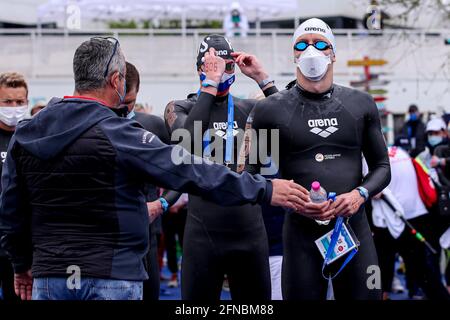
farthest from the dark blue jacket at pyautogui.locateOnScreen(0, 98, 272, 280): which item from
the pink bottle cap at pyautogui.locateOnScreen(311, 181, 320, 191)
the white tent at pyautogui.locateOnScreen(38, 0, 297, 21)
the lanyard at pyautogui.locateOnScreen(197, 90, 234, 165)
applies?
the white tent at pyautogui.locateOnScreen(38, 0, 297, 21)

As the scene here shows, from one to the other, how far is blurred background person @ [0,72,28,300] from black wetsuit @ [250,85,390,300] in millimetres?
2223

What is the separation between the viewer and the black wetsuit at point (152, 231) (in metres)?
5.87

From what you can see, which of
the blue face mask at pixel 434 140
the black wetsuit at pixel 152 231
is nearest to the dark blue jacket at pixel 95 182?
the black wetsuit at pixel 152 231

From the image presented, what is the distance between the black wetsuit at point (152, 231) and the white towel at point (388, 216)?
3.57 meters

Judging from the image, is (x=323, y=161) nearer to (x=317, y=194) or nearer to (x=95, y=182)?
(x=317, y=194)

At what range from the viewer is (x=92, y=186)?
12.4ft

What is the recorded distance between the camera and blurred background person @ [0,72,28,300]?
645 cm

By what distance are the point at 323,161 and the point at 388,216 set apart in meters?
4.55

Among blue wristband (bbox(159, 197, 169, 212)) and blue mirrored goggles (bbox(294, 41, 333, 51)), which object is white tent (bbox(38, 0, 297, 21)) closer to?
blue wristband (bbox(159, 197, 169, 212))

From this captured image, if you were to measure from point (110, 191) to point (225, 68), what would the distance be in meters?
2.05

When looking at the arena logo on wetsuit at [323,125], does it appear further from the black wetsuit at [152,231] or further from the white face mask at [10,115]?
the white face mask at [10,115]

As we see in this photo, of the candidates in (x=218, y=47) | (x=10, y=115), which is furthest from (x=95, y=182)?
(x=10, y=115)
